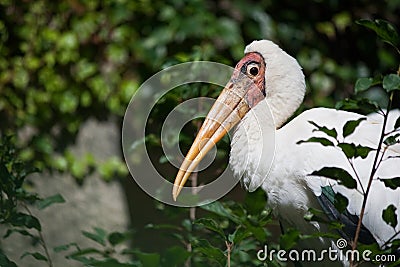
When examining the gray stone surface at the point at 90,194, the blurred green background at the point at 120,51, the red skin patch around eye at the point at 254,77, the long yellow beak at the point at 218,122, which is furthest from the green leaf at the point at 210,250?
the gray stone surface at the point at 90,194

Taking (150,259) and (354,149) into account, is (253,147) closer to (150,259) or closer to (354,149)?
(354,149)

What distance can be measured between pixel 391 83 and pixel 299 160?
1.83 feet

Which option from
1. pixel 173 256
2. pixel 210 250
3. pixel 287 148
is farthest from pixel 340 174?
pixel 287 148

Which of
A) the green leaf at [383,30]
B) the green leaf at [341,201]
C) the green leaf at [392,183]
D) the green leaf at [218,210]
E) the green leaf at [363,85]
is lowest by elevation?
the green leaf at [341,201]

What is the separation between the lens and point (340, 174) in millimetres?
1586

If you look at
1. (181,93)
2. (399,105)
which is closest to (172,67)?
(181,93)

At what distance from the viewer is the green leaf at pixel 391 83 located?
1.57 m

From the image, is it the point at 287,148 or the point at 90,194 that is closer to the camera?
the point at 287,148

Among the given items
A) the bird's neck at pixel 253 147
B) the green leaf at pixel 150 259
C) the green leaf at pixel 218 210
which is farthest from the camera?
the bird's neck at pixel 253 147

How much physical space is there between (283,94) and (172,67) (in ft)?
1.33

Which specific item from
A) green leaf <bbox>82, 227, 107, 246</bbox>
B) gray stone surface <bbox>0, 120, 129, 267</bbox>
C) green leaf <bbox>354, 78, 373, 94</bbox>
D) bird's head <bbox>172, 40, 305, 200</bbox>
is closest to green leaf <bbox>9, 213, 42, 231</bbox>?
green leaf <bbox>82, 227, 107, 246</bbox>

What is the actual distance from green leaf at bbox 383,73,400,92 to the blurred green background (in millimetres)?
2359

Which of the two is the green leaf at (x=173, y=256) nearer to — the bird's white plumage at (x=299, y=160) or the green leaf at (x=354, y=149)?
the green leaf at (x=354, y=149)

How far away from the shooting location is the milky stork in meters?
2.06
